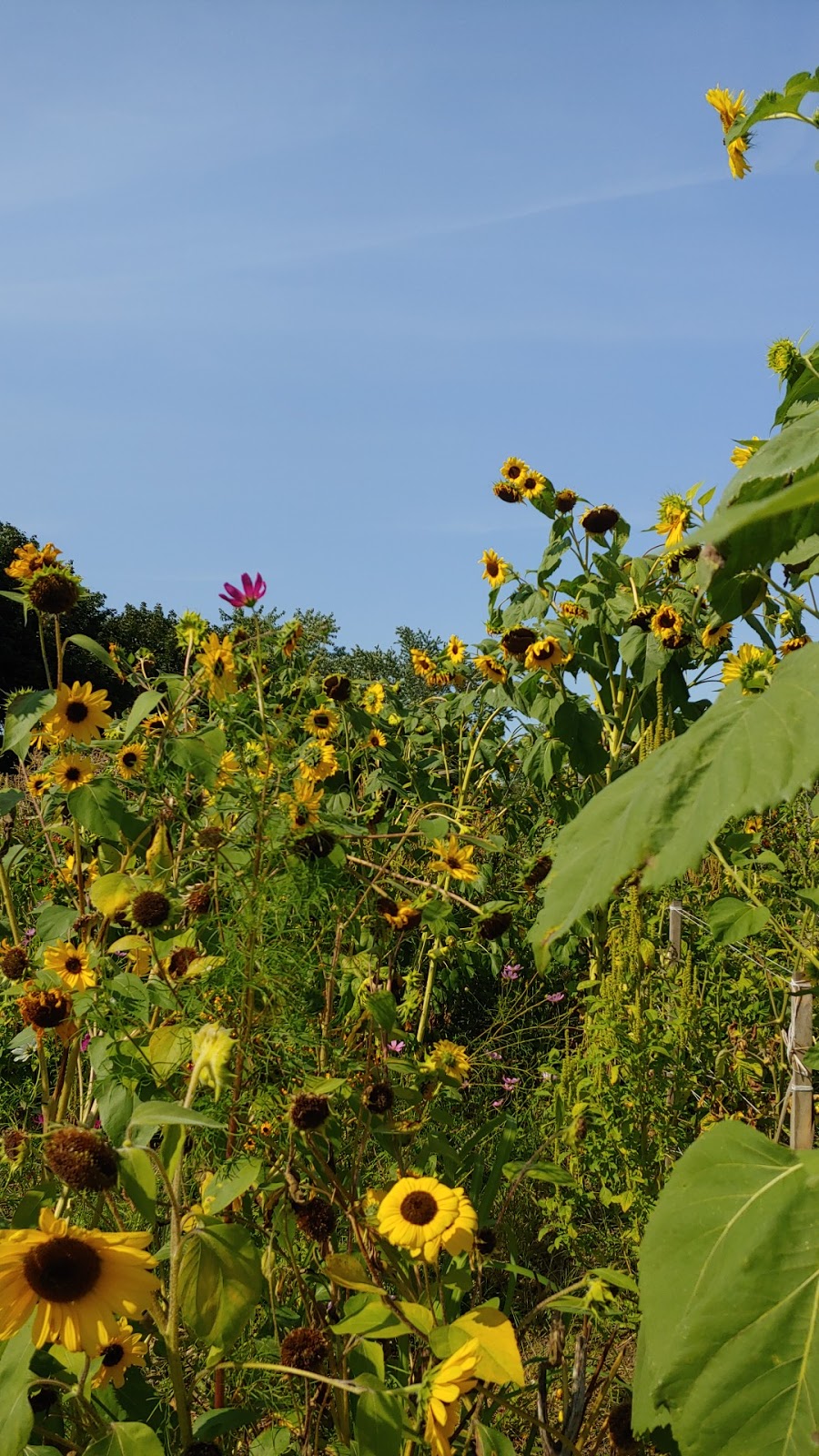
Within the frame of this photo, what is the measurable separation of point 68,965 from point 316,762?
0.53 metres

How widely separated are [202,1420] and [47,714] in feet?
3.54

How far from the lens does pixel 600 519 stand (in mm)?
4238

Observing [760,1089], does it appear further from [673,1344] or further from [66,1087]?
[673,1344]

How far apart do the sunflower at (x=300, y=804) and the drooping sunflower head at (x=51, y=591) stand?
0.52 meters

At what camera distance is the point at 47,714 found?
6.27ft

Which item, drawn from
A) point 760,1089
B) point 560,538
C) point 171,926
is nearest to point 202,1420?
point 171,926

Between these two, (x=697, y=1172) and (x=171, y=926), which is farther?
(x=171, y=926)

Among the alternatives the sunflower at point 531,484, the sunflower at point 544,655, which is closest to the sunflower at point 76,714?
the sunflower at point 544,655

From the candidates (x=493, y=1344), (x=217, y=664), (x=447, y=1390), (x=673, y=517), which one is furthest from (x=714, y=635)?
(x=447, y=1390)

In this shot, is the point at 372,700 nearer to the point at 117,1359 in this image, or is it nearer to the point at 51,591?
the point at 51,591

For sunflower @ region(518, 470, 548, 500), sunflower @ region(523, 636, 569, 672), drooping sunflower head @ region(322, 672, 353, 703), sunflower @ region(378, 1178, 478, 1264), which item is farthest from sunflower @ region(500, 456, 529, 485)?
sunflower @ region(378, 1178, 478, 1264)

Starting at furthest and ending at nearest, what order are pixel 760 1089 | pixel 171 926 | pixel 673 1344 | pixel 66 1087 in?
1. pixel 760 1089
2. pixel 66 1087
3. pixel 171 926
4. pixel 673 1344

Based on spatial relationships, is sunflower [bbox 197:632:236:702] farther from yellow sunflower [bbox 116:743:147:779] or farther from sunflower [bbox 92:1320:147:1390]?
sunflower [bbox 92:1320:147:1390]

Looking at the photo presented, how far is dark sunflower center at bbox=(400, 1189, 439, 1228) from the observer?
139 centimetres
